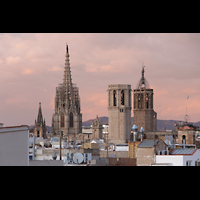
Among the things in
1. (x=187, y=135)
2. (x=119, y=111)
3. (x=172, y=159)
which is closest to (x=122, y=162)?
(x=172, y=159)

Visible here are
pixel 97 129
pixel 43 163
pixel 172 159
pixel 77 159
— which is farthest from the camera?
pixel 97 129

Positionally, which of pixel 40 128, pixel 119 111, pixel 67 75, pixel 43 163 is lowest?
pixel 43 163

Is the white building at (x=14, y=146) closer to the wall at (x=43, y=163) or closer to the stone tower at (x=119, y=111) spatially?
the wall at (x=43, y=163)

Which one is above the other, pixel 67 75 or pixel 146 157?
pixel 67 75

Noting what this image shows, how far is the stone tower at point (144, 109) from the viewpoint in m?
104

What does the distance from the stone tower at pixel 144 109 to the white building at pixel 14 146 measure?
307ft

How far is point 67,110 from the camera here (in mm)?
116812

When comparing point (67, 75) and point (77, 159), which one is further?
point (67, 75)

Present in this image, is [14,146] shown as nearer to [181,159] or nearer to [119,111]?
[181,159]

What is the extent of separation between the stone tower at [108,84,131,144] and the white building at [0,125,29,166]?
9116cm

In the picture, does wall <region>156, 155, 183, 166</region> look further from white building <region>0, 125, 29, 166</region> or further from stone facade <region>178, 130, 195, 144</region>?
stone facade <region>178, 130, 195, 144</region>

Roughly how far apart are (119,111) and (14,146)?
93.1 m

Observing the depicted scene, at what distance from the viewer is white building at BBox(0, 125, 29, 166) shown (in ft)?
31.2
